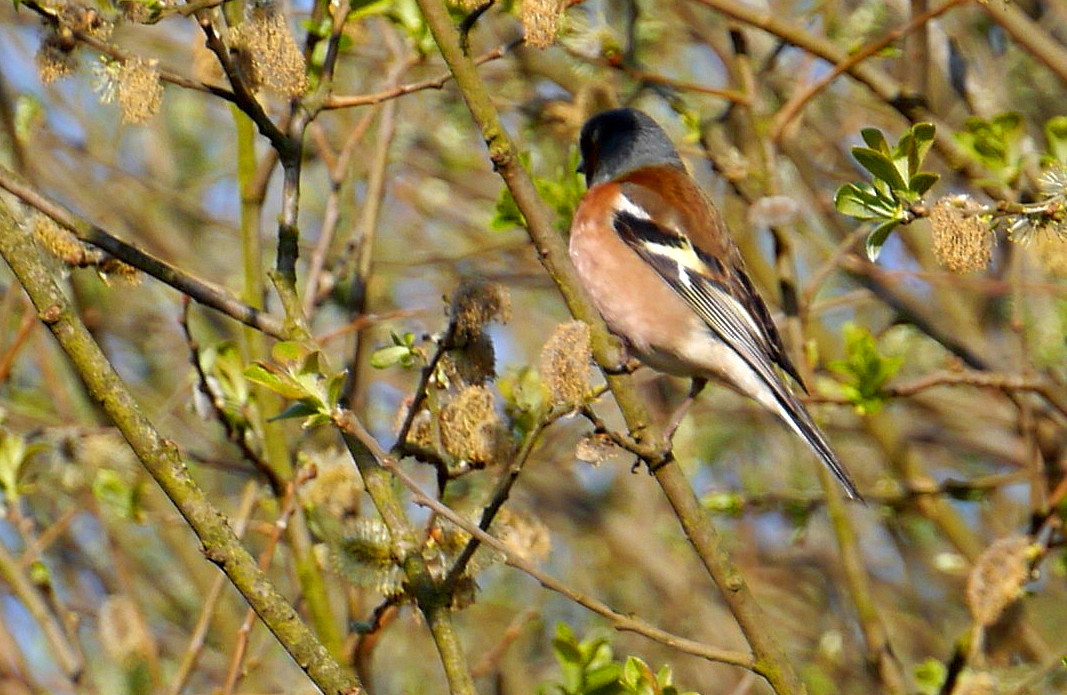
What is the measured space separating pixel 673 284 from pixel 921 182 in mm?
1785

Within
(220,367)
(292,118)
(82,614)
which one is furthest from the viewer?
(82,614)

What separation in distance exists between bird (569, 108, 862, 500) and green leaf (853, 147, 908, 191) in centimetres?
126

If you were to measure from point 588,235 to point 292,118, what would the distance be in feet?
4.75

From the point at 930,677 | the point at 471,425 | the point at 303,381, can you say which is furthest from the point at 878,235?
the point at 930,677

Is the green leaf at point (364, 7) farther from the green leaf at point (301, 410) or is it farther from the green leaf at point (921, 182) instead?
the green leaf at point (921, 182)

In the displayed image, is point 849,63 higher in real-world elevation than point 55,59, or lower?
higher

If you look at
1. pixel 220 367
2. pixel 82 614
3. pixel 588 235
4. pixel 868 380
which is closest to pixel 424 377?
pixel 220 367

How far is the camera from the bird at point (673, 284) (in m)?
4.29

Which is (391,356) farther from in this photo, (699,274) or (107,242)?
(699,274)

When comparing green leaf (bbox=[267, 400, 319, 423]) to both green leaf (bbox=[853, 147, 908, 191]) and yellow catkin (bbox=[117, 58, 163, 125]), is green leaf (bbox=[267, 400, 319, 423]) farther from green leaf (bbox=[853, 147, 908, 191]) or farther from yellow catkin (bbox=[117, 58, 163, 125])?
green leaf (bbox=[853, 147, 908, 191])

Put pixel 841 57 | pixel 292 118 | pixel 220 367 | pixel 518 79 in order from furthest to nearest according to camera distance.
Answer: pixel 518 79 → pixel 841 57 → pixel 220 367 → pixel 292 118

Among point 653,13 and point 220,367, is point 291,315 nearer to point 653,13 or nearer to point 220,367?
point 220,367

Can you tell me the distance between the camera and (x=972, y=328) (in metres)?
5.97

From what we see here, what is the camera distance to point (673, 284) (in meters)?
4.54
